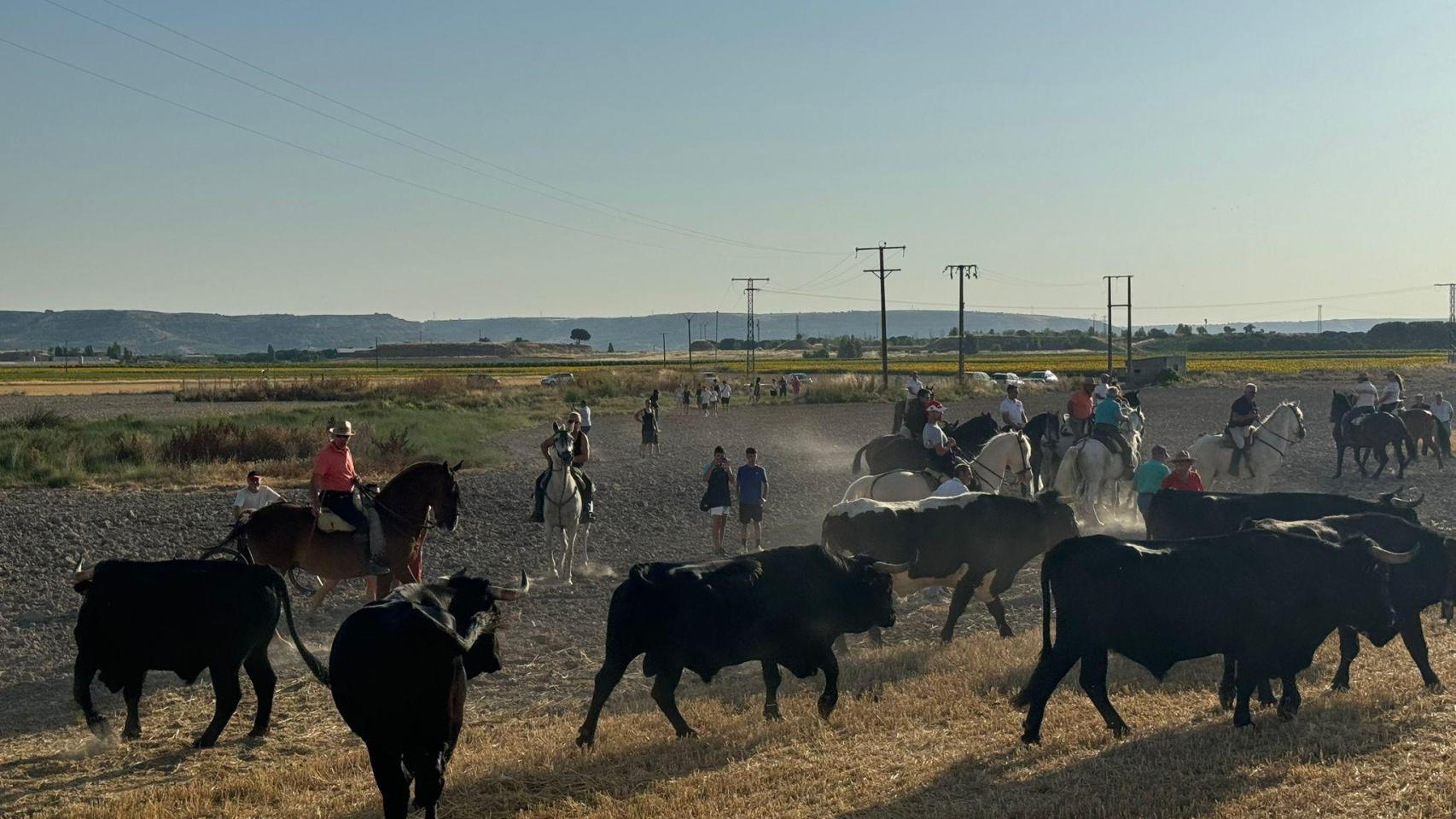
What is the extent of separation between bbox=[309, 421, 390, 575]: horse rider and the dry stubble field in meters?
0.96

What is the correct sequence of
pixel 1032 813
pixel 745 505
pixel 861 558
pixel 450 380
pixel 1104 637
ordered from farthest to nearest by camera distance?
pixel 450 380 → pixel 745 505 → pixel 861 558 → pixel 1104 637 → pixel 1032 813

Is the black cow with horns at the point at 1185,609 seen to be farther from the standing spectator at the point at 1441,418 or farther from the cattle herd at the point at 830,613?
the standing spectator at the point at 1441,418

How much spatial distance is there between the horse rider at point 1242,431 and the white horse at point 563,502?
10479mm

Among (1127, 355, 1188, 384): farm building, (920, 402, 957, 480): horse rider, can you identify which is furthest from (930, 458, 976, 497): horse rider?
(1127, 355, 1188, 384): farm building

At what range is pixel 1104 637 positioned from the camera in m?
8.87

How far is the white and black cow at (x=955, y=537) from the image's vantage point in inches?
488

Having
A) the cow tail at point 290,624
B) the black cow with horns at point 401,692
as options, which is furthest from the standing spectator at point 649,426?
the black cow with horns at point 401,692

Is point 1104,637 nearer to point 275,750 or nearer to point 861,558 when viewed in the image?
point 861,558

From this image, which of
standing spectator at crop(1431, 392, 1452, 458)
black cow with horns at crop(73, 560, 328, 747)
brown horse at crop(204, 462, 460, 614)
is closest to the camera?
black cow with horns at crop(73, 560, 328, 747)

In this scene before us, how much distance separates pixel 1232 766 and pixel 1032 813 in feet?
5.20

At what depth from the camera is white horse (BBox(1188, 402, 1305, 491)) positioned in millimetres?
20516

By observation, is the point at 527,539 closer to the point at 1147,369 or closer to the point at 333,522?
the point at 333,522

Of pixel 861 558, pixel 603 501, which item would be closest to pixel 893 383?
pixel 603 501

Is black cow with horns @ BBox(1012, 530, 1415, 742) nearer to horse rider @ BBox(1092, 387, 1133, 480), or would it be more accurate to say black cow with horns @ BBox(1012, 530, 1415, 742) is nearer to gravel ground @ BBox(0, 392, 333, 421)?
horse rider @ BBox(1092, 387, 1133, 480)
